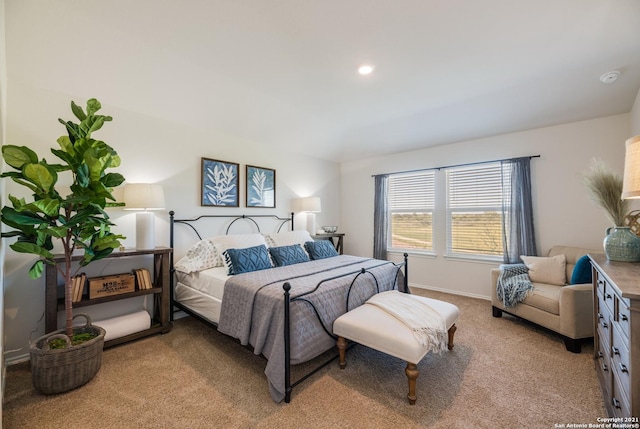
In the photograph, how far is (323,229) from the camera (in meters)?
5.14

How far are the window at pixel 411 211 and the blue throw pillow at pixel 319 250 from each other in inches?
66.6

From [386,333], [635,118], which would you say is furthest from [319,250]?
[635,118]

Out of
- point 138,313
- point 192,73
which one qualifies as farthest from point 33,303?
point 192,73

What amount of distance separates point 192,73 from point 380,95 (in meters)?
2.07

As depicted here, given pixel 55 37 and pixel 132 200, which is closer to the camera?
pixel 55 37

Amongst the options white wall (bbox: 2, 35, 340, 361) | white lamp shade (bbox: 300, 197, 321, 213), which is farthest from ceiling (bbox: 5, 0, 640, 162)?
white lamp shade (bbox: 300, 197, 321, 213)

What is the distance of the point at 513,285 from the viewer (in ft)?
9.98

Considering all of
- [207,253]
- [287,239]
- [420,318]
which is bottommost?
[420,318]

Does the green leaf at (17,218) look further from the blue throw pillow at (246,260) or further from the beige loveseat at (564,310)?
the beige loveseat at (564,310)

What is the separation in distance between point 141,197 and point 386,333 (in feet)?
8.70

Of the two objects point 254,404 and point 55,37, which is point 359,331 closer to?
point 254,404

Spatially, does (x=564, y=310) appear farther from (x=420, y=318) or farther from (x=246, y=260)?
(x=246, y=260)

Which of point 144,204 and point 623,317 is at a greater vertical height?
point 144,204

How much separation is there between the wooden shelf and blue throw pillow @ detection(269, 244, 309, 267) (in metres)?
1.15
